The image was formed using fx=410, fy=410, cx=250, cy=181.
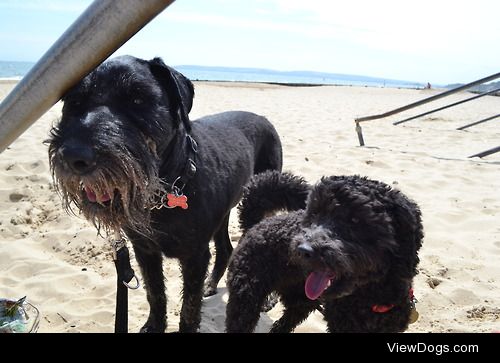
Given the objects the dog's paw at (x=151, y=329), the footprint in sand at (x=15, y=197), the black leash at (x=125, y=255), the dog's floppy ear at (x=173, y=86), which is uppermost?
the dog's floppy ear at (x=173, y=86)

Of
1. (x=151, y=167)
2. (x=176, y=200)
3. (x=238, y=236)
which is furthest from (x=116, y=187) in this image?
(x=238, y=236)

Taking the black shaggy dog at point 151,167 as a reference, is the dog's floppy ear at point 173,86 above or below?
above

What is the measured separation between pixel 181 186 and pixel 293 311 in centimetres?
114

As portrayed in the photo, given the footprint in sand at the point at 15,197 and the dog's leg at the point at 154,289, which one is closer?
the dog's leg at the point at 154,289

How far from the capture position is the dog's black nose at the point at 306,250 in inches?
83.6

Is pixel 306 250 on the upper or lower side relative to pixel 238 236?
upper

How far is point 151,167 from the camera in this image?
7.40 feet

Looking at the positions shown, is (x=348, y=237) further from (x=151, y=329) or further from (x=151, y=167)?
(x=151, y=329)

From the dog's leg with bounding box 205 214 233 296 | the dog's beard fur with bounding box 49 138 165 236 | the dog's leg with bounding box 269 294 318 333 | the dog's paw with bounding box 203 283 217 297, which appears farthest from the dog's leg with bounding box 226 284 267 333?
the dog's leg with bounding box 205 214 233 296

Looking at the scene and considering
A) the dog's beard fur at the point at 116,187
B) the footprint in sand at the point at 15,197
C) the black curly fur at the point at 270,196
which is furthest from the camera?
the footprint in sand at the point at 15,197

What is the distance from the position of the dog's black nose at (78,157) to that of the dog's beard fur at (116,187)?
37 mm

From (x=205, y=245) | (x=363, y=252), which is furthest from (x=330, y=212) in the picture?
(x=205, y=245)

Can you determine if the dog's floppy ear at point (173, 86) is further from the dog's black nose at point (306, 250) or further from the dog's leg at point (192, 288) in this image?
the dog's black nose at point (306, 250)

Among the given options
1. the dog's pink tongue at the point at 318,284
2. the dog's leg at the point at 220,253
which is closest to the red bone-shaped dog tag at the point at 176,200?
Result: the dog's pink tongue at the point at 318,284
